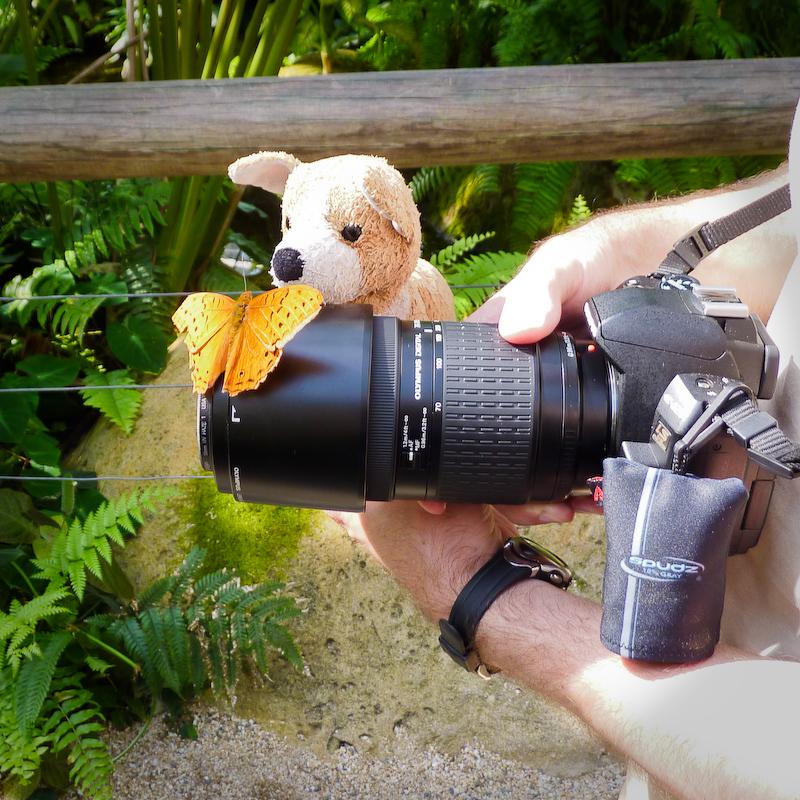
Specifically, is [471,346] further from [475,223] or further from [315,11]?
[315,11]

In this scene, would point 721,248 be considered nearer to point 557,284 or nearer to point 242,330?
point 557,284

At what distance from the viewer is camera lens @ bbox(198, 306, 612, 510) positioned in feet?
2.96

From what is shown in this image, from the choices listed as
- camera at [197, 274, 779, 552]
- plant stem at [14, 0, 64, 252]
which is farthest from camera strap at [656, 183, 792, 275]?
plant stem at [14, 0, 64, 252]


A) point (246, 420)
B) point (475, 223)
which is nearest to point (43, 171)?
point (246, 420)

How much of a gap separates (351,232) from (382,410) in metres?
0.27

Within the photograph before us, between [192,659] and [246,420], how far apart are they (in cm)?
106

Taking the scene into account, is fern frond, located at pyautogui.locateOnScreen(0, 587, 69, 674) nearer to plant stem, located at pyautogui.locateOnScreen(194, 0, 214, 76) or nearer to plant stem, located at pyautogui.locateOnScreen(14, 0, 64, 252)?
plant stem, located at pyautogui.locateOnScreen(14, 0, 64, 252)

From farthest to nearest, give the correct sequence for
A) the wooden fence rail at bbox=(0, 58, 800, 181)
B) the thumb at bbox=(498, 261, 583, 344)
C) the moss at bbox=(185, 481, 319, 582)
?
the moss at bbox=(185, 481, 319, 582) → the wooden fence rail at bbox=(0, 58, 800, 181) → the thumb at bbox=(498, 261, 583, 344)

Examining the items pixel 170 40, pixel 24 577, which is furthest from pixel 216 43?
pixel 24 577

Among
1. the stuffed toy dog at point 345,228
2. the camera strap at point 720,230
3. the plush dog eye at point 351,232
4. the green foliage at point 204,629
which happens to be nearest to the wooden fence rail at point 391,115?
the stuffed toy dog at point 345,228

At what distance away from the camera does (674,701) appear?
0.76 meters

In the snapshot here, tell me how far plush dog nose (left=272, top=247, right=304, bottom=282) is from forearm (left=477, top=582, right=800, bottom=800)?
475mm

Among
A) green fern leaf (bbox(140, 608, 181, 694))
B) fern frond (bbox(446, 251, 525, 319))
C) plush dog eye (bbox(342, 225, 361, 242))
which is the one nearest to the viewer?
→ plush dog eye (bbox(342, 225, 361, 242))

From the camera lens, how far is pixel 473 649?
1003mm
